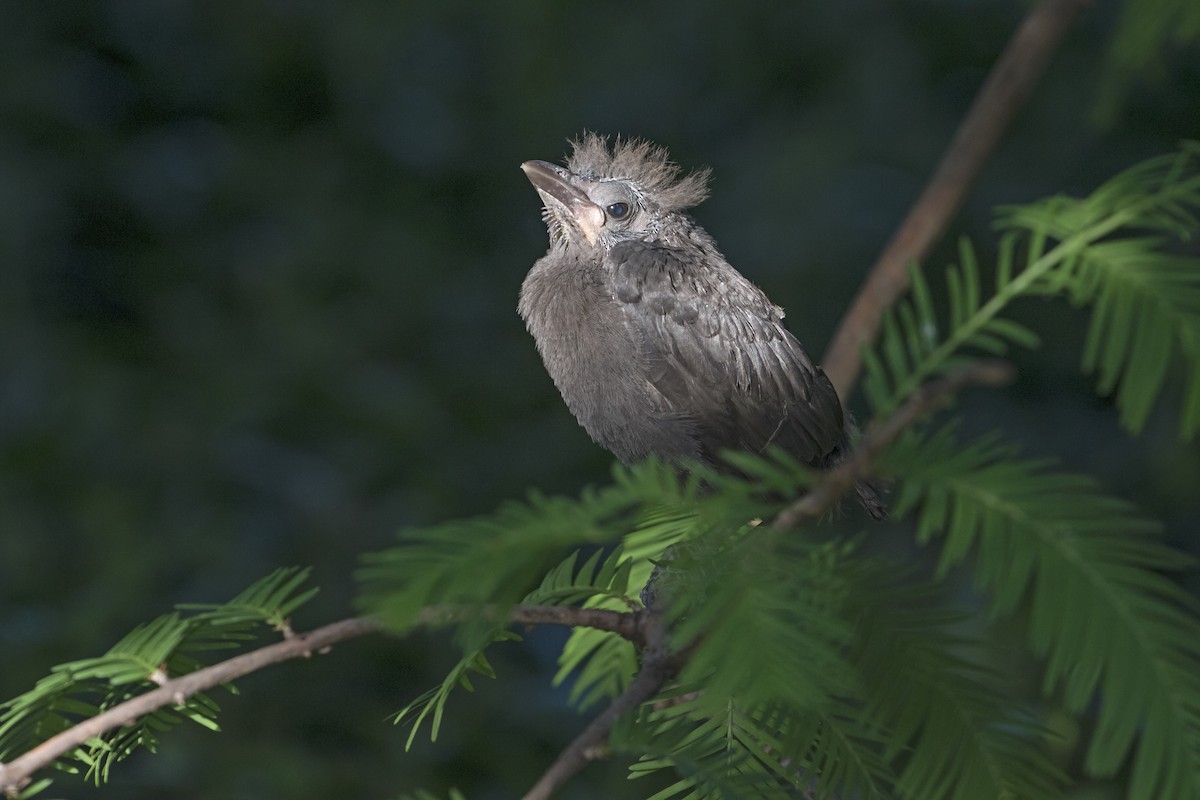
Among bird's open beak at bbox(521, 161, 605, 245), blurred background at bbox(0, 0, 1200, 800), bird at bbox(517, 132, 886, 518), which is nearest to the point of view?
bird at bbox(517, 132, 886, 518)

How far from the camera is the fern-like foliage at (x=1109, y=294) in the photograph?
2.31 ft

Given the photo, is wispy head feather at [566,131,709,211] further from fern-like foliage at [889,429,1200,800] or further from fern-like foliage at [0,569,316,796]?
fern-like foliage at [889,429,1200,800]

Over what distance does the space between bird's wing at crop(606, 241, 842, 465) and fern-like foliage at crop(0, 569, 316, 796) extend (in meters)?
0.81

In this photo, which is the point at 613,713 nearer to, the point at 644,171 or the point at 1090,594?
the point at 1090,594

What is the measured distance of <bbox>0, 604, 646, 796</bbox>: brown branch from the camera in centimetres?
81

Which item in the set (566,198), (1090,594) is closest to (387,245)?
(566,198)

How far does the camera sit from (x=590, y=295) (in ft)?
5.79

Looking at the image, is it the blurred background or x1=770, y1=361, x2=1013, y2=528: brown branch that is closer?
x1=770, y1=361, x2=1013, y2=528: brown branch

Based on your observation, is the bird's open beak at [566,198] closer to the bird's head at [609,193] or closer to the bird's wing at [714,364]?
the bird's head at [609,193]

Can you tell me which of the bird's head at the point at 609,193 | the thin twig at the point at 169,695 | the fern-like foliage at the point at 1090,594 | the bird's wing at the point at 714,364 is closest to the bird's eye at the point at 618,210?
the bird's head at the point at 609,193

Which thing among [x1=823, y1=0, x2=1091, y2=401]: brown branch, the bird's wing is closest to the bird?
the bird's wing

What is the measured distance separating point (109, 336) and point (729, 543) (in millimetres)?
2524

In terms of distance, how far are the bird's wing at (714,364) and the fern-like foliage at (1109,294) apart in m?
0.93

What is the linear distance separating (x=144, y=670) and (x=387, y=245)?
2.11 m
